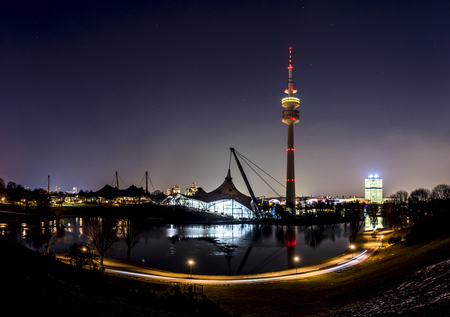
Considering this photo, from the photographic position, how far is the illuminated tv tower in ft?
298

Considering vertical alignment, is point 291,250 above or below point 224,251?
below

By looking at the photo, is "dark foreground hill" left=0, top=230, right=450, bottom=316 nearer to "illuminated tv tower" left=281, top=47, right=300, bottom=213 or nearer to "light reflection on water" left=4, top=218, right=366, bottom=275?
"light reflection on water" left=4, top=218, right=366, bottom=275

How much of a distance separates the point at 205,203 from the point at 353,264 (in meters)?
60.4

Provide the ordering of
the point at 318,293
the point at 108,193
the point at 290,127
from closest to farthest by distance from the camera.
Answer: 1. the point at 318,293
2. the point at 290,127
3. the point at 108,193

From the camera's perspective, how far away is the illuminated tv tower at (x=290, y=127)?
3580 inches

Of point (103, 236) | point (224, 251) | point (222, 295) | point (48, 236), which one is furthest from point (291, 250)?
point (48, 236)

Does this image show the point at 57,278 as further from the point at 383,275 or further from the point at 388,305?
the point at 383,275

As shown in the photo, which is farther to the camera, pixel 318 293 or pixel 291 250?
pixel 291 250

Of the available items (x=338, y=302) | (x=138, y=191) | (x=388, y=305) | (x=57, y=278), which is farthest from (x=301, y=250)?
(x=138, y=191)

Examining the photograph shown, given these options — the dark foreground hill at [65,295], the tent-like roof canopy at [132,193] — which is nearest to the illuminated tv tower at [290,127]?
the tent-like roof canopy at [132,193]

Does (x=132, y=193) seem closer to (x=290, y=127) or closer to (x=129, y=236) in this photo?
(x=290, y=127)

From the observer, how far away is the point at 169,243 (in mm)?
38875

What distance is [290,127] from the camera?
93562mm

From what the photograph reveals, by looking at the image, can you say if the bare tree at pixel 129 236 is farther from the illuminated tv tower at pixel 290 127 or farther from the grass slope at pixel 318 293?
the illuminated tv tower at pixel 290 127
